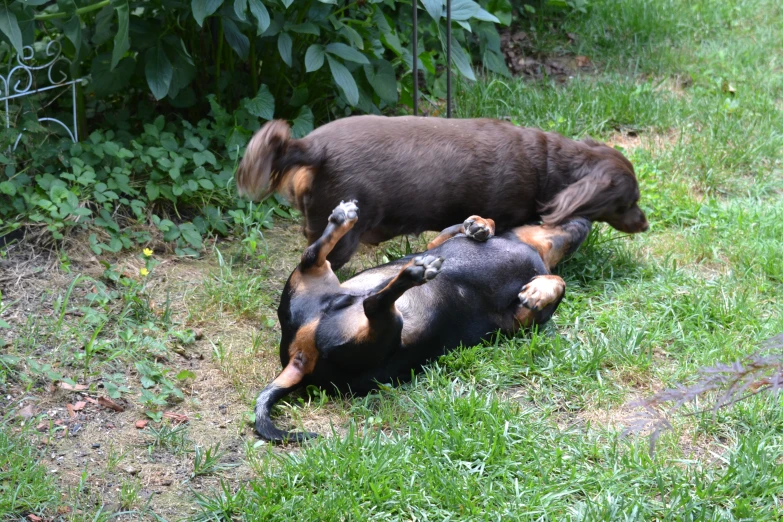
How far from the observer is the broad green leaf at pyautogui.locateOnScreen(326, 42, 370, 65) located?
481 cm

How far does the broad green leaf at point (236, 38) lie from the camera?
4777 millimetres

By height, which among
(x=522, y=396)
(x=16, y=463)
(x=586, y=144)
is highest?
(x=586, y=144)

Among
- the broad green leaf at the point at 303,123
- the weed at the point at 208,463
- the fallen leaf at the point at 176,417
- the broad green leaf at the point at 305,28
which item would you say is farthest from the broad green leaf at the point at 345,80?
the weed at the point at 208,463

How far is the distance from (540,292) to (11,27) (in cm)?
281

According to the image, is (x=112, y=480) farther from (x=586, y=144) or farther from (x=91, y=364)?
(x=586, y=144)

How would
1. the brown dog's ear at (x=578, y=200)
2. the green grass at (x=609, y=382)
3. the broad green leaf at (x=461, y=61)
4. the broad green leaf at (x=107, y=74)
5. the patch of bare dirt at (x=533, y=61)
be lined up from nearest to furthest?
the green grass at (x=609, y=382)
the brown dog's ear at (x=578, y=200)
the broad green leaf at (x=107, y=74)
the broad green leaf at (x=461, y=61)
the patch of bare dirt at (x=533, y=61)

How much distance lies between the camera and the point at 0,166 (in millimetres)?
4410

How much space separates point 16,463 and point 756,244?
3.81 metres

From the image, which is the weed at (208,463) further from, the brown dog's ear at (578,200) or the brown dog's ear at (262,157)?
the brown dog's ear at (578,200)

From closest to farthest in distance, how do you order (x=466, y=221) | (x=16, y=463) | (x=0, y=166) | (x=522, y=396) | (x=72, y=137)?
1. (x=16, y=463)
2. (x=522, y=396)
3. (x=466, y=221)
4. (x=0, y=166)
5. (x=72, y=137)

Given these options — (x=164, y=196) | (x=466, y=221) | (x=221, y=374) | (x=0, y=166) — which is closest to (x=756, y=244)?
(x=466, y=221)

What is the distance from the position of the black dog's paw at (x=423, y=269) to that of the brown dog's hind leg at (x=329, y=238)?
21.4 inches

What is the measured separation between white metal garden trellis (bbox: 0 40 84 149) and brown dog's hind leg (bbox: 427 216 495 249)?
222 centimetres

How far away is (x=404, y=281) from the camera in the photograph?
3166 millimetres
